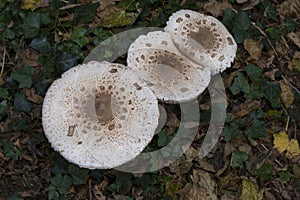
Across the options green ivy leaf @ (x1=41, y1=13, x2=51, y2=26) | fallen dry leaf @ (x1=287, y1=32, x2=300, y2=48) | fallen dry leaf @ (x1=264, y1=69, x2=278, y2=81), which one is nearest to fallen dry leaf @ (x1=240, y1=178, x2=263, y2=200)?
fallen dry leaf @ (x1=264, y1=69, x2=278, y2=81)

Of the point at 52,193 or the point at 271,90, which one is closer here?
the point at 52,193

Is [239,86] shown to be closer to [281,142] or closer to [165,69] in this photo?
[281,142]

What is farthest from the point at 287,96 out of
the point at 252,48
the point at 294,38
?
the point at 294,38

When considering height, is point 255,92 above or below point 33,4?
below

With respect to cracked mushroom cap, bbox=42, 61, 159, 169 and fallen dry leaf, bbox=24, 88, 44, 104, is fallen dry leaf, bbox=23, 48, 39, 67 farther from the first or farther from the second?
cracked mushroom cap, bbox=42, 61, 159, 169

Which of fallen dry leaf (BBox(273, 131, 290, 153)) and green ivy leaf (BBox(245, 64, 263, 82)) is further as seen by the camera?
green ivy leaf (BBox(245, 64, 263, 82))

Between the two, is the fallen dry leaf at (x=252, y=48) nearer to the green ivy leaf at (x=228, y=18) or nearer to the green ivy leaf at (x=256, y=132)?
the green ivy leaf at (x=228, y=18)

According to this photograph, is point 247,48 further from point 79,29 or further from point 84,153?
point 84,153
